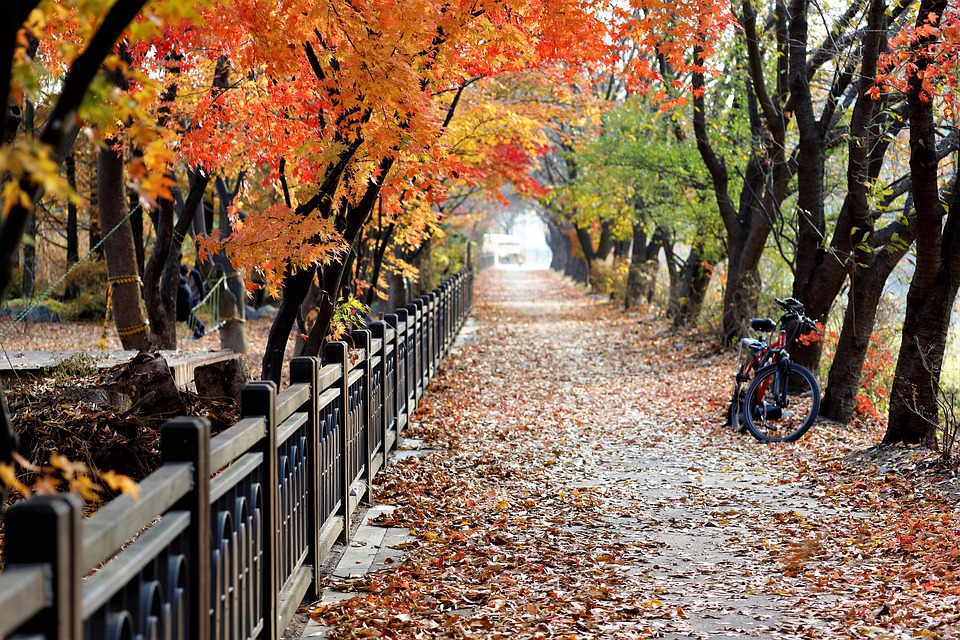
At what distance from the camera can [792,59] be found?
38.6 ft

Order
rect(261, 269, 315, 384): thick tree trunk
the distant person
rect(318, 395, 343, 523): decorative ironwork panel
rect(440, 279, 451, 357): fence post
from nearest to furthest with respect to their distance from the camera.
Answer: rect(318, 395, 343, 523): decorative ironwork panel < rect(261, 269, 315, 384): thick tree trunk < rect(440, 279, 451, 357): fence post < the distant person

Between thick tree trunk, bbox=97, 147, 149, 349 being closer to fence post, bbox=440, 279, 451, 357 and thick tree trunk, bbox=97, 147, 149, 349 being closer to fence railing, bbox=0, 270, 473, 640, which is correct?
fence railing, bbox=0, 270, 473, 640

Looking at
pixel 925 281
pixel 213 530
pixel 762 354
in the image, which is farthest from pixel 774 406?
pixel 213 530

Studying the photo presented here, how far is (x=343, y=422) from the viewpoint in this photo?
6297 mm

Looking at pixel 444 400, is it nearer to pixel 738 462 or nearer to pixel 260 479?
pixel 738 462

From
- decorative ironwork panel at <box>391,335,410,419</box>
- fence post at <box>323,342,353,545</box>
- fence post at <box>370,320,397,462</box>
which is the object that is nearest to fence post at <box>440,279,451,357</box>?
decorative ironwork panel at <box>391,335,410,419</box>

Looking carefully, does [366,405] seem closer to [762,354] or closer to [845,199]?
[762,354]

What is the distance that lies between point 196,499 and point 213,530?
370 millimetres

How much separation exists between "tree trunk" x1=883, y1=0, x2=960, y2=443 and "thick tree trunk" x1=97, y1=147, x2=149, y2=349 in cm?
773

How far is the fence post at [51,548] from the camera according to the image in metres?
2.02

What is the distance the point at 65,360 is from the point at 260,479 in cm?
610

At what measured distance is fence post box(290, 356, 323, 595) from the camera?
199 inches

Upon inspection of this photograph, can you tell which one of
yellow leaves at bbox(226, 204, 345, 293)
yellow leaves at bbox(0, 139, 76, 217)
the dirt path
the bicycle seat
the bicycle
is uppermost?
yellow leaves at bbox(0, 139, 76, 217)

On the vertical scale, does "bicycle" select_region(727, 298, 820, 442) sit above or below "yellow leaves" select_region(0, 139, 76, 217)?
below
